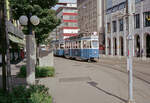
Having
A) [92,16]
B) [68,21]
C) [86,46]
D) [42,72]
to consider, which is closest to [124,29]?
[86,46]

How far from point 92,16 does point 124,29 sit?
26863 mm

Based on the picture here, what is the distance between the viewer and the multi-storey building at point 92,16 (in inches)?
2483

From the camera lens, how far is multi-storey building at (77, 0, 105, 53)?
63.1 m

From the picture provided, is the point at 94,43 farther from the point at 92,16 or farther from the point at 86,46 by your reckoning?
the point at 92,16

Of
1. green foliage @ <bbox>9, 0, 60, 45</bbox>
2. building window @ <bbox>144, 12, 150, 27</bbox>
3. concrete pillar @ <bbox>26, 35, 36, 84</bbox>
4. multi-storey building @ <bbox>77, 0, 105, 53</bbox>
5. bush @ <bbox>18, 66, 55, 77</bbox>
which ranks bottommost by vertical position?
bush @ <bbox>18, 66, 55, 77</bbox>

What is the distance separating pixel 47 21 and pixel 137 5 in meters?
32.3

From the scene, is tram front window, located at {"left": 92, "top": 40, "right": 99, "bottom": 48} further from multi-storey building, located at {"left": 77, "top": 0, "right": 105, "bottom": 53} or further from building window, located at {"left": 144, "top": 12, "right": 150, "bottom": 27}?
multi-storey building, located at {"left": 77, "top": 0, "right": 105, "bottom": 53}

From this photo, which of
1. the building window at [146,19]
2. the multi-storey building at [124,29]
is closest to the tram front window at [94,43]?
the multi-storey building at [124,29]

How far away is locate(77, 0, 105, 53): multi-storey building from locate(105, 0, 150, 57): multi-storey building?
31.7 ft

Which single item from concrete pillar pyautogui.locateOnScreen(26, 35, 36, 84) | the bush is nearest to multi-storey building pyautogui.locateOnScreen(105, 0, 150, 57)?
the bush

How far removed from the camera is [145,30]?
37.4 metres

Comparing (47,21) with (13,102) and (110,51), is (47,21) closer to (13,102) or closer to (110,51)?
(13,102)

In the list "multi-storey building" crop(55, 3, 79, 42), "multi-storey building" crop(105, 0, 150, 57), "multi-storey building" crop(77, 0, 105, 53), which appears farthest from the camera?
"multi-storey building" crop(55, 3, 79, 42)

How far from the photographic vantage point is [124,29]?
43.6 m
